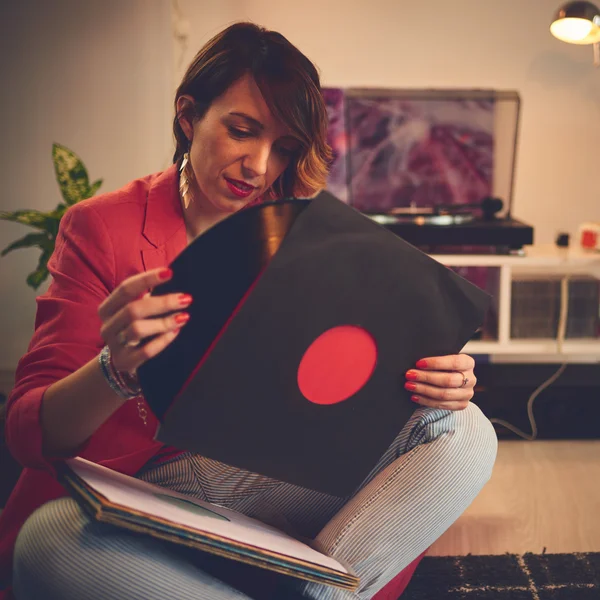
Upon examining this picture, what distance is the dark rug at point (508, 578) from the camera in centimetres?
115

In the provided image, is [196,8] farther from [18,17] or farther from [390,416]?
[390,416]

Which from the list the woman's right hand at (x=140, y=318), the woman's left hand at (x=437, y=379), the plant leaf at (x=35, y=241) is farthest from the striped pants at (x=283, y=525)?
the plant leaf at (x=35, y=241)

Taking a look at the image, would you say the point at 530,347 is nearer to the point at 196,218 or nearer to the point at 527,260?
the point at 527,260

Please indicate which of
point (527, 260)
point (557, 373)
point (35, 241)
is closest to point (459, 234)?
point (527, 260)

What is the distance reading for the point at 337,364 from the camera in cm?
78

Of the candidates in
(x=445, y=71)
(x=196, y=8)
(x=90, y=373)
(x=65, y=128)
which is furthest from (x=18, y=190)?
(x=90, y=373)

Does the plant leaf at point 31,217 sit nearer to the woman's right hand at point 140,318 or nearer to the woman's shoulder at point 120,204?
the woman's shoulder at point 120,204

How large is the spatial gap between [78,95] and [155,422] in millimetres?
1610

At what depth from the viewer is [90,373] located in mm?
745

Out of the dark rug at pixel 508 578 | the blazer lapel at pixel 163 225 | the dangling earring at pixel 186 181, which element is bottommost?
the dark rug at pixel 508 578

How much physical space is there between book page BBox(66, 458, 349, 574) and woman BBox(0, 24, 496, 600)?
5cm

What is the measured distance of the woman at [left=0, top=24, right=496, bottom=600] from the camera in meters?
0.75

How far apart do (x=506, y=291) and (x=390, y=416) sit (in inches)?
48.5

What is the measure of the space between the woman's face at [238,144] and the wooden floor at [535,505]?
827mm
